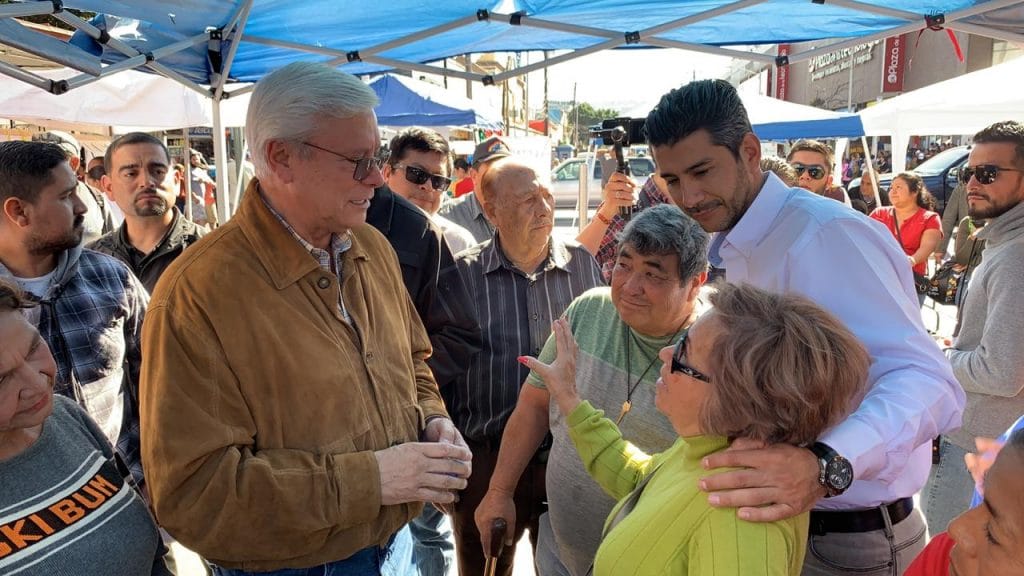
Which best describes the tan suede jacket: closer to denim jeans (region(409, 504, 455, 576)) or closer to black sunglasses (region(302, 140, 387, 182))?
black sunglasses (region(302, 140, 387, 182))

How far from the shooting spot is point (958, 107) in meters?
6.74

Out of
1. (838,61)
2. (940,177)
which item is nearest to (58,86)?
(940,177)

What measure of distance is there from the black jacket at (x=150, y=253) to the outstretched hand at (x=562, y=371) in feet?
7.25

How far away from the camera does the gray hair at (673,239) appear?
235 centimetres

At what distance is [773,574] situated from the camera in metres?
1.33

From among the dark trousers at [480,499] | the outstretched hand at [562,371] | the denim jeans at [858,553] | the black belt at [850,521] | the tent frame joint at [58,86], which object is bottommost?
the dark trousers at [480,499]

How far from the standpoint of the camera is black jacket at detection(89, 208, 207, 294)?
3527mm

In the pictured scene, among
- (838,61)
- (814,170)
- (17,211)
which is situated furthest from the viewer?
(838,61)

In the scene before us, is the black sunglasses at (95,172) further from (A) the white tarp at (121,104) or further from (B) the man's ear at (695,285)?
(B) the man's ear at (695,285)

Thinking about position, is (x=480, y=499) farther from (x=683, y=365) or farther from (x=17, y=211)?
(x=17, y=211)

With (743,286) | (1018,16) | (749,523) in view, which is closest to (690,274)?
(743,286)

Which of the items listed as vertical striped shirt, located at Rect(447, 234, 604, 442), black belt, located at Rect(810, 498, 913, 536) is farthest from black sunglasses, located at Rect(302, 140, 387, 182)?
black belt, located at Rect(810, 498, 913, 536)

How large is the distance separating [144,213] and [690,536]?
321 centimetres

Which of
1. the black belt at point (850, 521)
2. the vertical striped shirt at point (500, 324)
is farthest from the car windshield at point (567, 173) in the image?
the black belt at point (850, 521)
